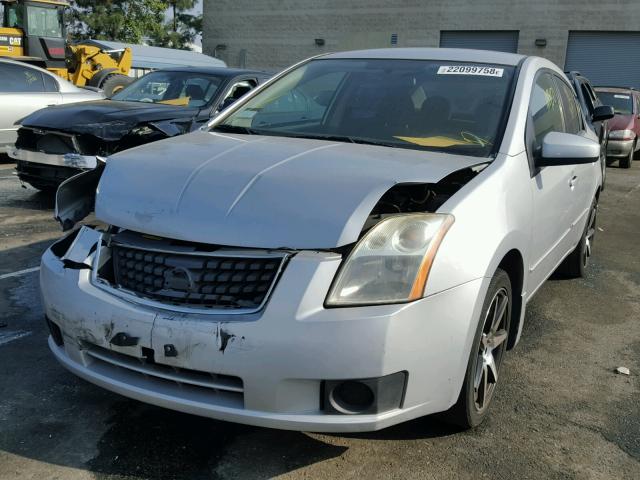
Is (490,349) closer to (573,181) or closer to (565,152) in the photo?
(565,152)

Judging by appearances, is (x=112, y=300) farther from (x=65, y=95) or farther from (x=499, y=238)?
(x=65, y=95)

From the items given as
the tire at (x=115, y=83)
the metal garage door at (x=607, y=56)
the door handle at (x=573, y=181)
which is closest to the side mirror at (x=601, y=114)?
the door handle at (x=573, y=181)

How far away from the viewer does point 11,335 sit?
148 inches

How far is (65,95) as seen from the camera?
9836mm

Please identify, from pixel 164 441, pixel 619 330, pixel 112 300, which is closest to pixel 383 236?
pixel 112 300

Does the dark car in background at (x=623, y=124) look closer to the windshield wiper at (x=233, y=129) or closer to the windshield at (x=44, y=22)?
the windshield wiper at (x=233, y=129)

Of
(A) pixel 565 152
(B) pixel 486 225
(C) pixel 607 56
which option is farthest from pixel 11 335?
(C) pixel 607 56

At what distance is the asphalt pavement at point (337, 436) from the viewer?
2.57 metres

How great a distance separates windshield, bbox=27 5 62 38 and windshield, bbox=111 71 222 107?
40.3ft

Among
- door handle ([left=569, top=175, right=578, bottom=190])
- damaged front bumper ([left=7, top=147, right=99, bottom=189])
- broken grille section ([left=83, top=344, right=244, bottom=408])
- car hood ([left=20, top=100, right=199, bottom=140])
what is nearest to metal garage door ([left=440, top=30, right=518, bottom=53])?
car hood ([left=20, top=100, right=199, bottom=140])

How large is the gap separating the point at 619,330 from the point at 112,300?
3308 mm

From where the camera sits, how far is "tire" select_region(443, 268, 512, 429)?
103 inches

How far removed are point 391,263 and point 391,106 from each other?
1494 millimetres

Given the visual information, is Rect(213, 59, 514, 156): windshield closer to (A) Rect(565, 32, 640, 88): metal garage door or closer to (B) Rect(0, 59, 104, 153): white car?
(B) Rect(0, 59, 104, 153): white car
